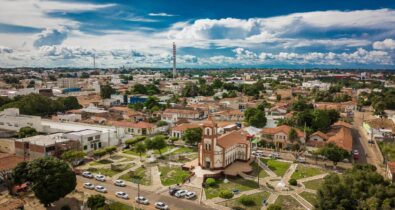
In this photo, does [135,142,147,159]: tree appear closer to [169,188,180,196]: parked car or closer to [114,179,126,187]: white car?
[114,179,126,187]: white car

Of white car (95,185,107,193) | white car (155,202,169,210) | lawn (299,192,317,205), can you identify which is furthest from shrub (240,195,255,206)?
white car (95,185,107,193)

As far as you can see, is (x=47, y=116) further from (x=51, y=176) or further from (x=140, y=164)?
(x=51, y=176)

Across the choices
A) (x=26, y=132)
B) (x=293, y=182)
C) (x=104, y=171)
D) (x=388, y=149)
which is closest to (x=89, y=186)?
(x=104, y=171)

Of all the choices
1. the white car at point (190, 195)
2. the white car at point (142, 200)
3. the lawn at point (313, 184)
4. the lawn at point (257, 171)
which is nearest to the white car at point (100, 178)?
the white car at point (142, 200)

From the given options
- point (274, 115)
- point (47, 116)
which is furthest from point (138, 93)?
point (274, 115)

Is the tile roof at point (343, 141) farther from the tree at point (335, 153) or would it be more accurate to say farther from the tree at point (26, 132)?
the tree at point (26, 132)

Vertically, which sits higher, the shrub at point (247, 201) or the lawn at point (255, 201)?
the shrub at point (247, 201)
